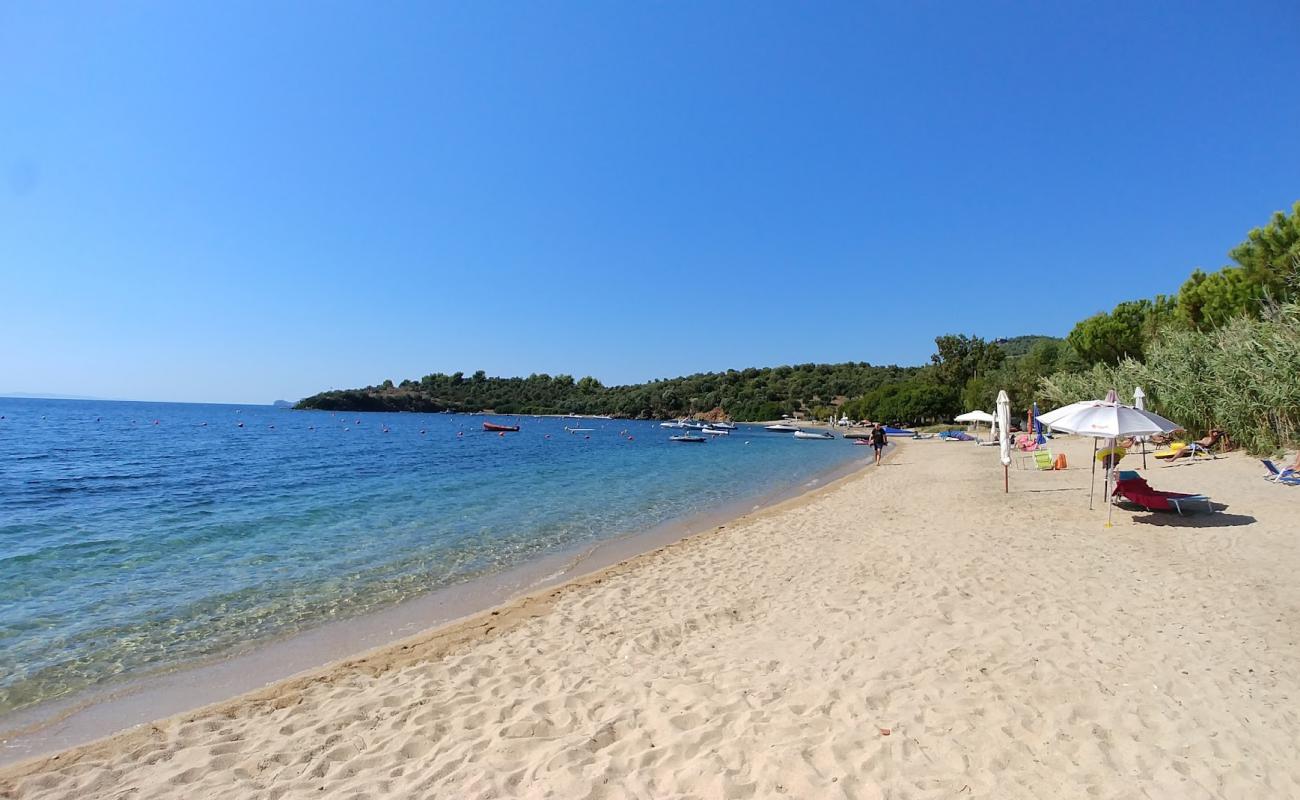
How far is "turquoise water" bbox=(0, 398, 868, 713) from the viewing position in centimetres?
730

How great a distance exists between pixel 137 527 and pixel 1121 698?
18311mm

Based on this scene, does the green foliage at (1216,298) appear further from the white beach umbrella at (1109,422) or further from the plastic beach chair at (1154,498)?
Result: the white beach umbrella at (1109,422)

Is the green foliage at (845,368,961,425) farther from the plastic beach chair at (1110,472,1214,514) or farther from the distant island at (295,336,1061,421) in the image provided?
the plastic beach chair at (1110,472,1214,514)

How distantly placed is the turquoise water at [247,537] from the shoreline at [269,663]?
0.35 metres

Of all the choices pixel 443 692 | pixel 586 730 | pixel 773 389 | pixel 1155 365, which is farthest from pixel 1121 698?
pixel 773 389

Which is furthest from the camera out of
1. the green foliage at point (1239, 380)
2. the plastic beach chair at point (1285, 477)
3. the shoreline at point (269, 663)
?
the green foliage at point (1239, 380)

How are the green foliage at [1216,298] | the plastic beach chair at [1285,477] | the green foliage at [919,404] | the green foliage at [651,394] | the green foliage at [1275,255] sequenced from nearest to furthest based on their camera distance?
1. the plastic beach chair at [1285,477]
2. the green foliage at [1275,255]
3. the green foliage at [1216,298]
4. the green foliage at [919,404]
5. the green foliage at [651,394]

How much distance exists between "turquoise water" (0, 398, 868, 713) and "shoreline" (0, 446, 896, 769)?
1.14 feet

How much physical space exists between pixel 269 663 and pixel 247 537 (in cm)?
806

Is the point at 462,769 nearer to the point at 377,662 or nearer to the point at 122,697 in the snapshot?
the point at 377,662

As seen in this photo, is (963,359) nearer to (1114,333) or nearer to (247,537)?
(1114,333)

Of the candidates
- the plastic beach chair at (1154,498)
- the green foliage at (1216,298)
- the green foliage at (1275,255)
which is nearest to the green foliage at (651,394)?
the green foliage at (1216,298)

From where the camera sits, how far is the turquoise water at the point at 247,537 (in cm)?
730

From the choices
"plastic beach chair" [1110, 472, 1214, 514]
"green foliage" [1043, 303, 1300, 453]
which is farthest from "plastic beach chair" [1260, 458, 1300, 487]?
"green foliage" [1043, 303, 1300, 453]
